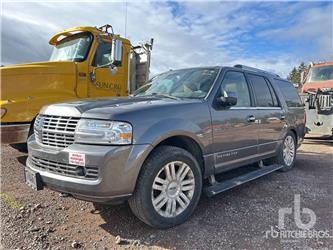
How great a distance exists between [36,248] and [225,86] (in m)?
3.04

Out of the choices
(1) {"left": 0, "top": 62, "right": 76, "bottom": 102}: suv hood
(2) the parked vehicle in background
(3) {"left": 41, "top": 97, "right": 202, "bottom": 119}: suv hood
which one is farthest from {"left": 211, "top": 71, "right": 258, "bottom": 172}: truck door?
(2) the parked vehicle in background

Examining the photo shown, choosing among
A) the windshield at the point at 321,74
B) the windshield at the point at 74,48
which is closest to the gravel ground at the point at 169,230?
the windshield at the point at 74,48

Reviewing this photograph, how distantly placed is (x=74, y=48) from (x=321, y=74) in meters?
9.66

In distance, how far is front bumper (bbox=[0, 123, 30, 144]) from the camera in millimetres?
5043

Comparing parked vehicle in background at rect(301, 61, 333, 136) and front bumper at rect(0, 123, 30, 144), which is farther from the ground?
parked vehicle in background at rect(301, 61, 333, 136)

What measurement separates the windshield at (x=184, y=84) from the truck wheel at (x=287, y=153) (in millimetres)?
2414

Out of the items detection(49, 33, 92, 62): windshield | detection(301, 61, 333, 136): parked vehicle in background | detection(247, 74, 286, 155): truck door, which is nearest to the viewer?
detection(247, 74, 286, 155): truck door

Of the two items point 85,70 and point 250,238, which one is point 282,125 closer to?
point 250,238

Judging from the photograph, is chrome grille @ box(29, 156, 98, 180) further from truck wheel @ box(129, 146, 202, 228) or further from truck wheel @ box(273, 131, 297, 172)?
truck wheel @ box(273, 131, 297, 172)

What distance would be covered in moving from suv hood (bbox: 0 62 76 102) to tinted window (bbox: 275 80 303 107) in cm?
415

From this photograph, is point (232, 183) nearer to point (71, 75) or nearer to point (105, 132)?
point (105, 132)

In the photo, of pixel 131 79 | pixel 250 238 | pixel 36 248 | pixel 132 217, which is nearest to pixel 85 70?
pixel 131 79

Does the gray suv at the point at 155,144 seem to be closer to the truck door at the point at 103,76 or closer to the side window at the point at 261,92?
the side window at the point at 261,92
